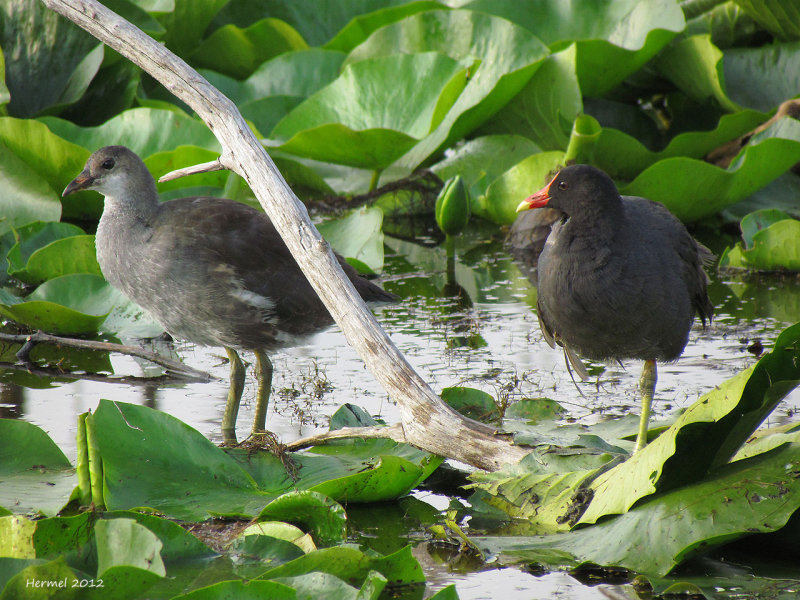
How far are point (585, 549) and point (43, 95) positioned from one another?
16.5ft

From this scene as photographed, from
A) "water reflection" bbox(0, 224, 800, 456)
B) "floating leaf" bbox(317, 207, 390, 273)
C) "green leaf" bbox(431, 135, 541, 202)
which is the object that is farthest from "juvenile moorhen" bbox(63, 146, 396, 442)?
"green leaf" bbox(431, 135, 541, 202)

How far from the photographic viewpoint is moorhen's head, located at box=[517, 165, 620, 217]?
11.6ft

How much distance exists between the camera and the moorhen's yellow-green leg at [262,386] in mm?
3873

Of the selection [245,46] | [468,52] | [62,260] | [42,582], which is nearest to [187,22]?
[245,46]

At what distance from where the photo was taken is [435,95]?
6.26 metres

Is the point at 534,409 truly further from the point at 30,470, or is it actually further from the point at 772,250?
the point at 772,250

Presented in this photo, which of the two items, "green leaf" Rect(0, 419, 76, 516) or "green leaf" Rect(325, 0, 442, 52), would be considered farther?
"green leaf" Rect(325, 0, 442, 52)

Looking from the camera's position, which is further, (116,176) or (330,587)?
(116,176)

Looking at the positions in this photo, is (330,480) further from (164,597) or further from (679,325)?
(679,325)

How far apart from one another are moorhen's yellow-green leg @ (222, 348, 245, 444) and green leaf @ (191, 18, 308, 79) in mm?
4194

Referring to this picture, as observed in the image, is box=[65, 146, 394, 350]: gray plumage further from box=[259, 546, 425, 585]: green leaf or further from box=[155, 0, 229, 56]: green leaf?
box=[155, 0, 229, 56]: green leaf

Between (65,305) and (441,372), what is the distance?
1.81 metres

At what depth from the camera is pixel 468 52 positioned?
264 inches

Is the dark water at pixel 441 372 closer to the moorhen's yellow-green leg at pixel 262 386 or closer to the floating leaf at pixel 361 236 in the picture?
the moorhen's yellow-green leg at pixel 262 386
